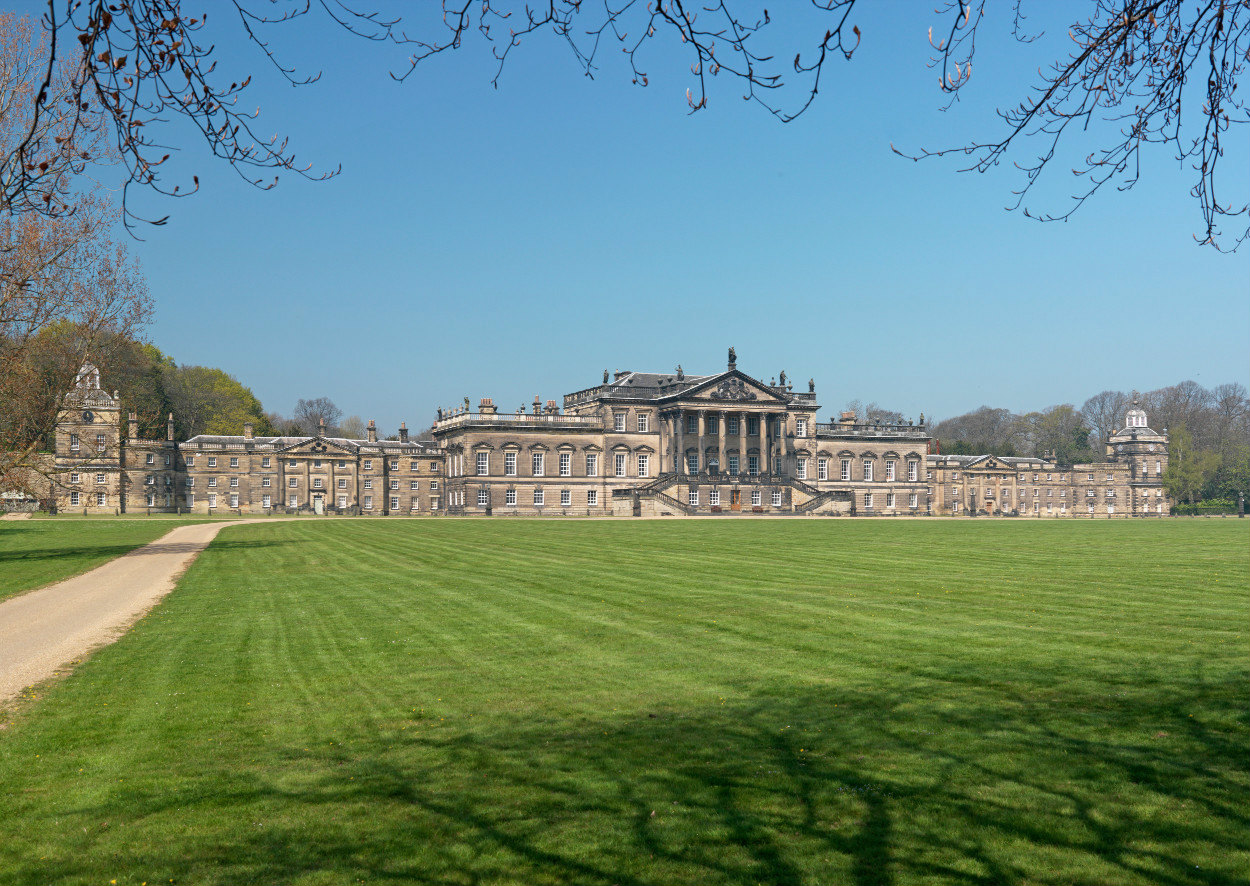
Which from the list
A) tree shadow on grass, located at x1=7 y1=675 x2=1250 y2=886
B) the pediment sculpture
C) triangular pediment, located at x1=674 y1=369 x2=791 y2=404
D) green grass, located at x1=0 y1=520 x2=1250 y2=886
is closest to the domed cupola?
triangular pediment, located at x1=674 y1=369 x2=791 y2=404

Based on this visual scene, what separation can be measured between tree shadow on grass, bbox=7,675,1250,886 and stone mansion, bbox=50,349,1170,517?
72142 mm

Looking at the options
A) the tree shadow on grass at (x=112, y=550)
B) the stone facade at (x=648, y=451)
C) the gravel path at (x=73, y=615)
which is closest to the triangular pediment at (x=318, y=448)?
the stone facade at (x=648, y=451)

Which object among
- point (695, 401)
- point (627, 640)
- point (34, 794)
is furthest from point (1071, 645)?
point (695, 401)

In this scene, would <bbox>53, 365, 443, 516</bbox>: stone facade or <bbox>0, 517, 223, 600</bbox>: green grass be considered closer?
<bbox>0, 517, 223, 600</bbox>: green grass

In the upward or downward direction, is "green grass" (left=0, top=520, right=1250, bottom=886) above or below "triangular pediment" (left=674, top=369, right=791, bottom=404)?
below

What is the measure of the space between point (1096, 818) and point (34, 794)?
7.82 metres

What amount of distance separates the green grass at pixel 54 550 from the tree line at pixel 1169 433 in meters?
105

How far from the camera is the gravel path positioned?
13.0m

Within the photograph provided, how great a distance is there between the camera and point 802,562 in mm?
25938

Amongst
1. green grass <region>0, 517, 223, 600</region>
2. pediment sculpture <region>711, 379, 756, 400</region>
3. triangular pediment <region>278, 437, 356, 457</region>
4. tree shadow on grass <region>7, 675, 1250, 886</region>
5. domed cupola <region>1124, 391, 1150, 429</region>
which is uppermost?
pediment sculpture <region>711, 379, 756, 400</region>

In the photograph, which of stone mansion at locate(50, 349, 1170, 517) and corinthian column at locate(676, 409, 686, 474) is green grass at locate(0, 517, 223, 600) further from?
corinthian column at locate(676, 409, 686, 474)

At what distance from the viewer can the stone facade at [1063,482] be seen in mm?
110000

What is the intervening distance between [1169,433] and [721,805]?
134 meters

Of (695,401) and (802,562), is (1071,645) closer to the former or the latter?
(802,562)
